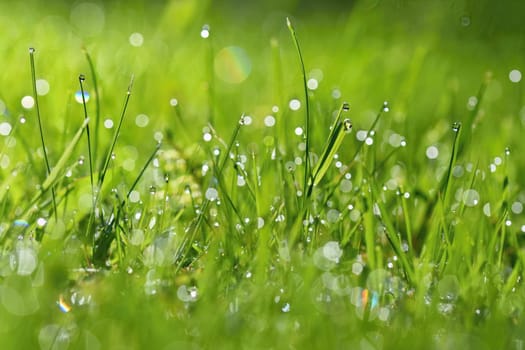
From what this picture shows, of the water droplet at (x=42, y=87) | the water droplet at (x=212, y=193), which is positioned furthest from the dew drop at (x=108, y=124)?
the water droplet at (x=212, y=193)

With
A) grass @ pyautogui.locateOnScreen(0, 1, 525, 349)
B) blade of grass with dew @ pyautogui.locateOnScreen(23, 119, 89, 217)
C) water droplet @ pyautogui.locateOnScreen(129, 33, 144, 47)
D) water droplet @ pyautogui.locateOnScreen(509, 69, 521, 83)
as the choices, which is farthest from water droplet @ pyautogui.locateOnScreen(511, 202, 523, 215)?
water droplet @ pyautogui.locateOnScreen(129, 33, 144, 47)

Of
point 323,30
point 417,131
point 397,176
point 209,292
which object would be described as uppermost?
point 323,30

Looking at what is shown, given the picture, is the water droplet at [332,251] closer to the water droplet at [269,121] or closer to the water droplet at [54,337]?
the water droplet at [54,337]

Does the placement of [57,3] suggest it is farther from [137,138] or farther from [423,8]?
[137,138]

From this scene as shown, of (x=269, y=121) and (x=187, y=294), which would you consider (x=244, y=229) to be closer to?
(x=187, y=294)

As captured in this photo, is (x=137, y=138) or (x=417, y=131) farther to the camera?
(x=417, y=131)

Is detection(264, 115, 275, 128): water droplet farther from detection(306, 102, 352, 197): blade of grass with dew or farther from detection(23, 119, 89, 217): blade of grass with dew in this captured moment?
detection(23, 119, 89, 217): blade of grass with dew

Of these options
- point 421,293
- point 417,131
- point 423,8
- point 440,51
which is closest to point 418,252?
point 421,293

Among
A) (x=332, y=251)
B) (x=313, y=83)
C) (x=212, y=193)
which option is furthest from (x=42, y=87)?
(x=332, y=251)

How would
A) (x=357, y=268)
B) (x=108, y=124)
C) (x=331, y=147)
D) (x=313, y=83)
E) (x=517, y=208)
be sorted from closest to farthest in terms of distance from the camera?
(x=357, y=268), (x=331, y=147), (x=517, y=208), (x=108, y=124), (x=313, y=83)

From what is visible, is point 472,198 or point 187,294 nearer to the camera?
point 187,294

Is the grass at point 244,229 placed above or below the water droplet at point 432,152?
below
